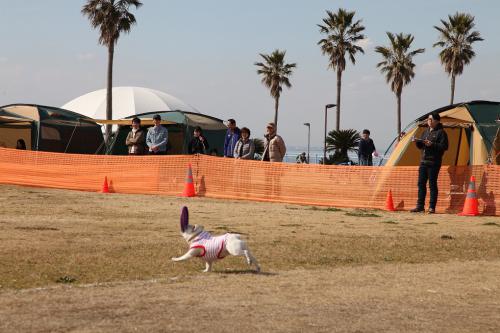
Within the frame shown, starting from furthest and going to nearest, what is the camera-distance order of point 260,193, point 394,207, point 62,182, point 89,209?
1. point 62,182
2. point 260,193
3. point 394,207
4. point 89,209

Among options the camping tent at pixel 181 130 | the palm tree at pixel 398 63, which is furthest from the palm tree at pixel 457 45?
the camping tent at pixel 181 130

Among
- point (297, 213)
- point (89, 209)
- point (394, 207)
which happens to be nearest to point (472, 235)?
point (297, 213)

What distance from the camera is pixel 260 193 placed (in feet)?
63.5

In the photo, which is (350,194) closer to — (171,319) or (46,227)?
(46,227)

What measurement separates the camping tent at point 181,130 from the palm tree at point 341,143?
7967 millimetres

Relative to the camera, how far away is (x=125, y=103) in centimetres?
7338

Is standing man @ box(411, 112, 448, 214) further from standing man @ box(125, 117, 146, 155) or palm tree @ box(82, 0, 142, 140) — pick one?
palm tree @ box(82, 0, 142, 140)

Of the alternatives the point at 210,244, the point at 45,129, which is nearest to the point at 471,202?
the point at 210,244

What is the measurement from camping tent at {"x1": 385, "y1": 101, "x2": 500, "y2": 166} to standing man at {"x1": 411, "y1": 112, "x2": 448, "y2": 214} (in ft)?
9.88

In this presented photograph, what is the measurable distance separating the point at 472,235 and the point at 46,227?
5901 millimetres

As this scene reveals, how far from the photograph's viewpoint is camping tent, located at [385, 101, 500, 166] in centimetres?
1922

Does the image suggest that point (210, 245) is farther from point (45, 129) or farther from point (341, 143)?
point (341, 143)

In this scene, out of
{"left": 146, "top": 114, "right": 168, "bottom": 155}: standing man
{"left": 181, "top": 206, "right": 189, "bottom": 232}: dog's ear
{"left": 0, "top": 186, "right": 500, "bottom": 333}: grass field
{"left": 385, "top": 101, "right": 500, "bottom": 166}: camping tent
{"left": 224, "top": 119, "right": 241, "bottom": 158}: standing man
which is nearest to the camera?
{"left": 0, "top": 186, "right": 500, "bottom": 333}: grass field

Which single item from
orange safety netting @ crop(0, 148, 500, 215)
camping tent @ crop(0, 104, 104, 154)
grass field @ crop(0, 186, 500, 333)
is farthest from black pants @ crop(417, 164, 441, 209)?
camping tent @ crop(0, 104, 104, 154)
